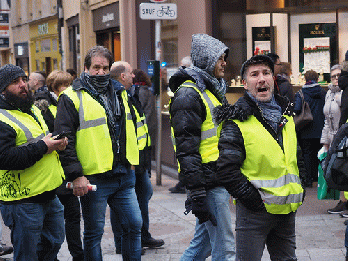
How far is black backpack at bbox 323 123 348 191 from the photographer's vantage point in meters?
5.43

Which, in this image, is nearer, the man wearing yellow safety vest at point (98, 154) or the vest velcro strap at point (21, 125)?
the vest velcro strap at point (21, 125)

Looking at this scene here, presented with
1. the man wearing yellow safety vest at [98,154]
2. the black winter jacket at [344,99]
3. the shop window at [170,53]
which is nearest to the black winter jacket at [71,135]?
the man wearing yellow safety vest at [98,154]

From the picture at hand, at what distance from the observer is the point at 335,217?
861cm

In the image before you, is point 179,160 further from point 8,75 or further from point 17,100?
point 8,75

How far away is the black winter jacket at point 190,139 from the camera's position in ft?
15.1

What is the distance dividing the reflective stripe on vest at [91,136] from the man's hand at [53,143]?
355mm

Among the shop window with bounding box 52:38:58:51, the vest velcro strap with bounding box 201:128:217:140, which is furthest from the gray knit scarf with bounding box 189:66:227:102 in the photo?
the shop window with bounding box 52:38:58:51

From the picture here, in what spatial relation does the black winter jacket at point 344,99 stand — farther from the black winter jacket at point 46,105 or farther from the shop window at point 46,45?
the shop window at point 46,45

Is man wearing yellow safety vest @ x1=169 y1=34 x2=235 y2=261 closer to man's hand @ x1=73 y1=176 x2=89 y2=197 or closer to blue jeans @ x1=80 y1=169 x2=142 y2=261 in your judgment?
blue jeans @ x1=80 y1=169 x2=142 y2=261

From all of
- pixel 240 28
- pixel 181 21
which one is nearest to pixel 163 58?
pixel 181 21

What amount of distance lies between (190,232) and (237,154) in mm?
3953

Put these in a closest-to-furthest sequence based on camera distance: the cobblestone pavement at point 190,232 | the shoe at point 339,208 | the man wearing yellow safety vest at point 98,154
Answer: the man wearing yellow safety vest at point 98,154
the cobblestone pavement at point 190,232
the shoe at point 339,208

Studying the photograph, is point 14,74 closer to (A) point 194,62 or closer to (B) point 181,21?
(A) point 194,62

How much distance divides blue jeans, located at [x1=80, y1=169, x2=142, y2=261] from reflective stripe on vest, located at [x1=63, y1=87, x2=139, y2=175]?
10 centimetres
